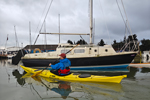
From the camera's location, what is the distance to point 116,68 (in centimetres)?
1106

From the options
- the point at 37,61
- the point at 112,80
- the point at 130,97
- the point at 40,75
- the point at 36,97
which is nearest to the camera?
the point at 130,97

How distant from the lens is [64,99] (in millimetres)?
4480

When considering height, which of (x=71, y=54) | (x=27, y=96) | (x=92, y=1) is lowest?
(x=27, y=96)

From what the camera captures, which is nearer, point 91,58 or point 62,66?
point 62,66

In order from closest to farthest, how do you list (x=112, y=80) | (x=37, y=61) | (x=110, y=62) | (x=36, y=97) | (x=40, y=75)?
(x=36, y=97) < (x=112, y=80) < (x=40, y=75) < (x=110, y=62) < (x=37, y=61)

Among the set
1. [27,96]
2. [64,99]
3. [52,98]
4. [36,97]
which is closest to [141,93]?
[64,99]

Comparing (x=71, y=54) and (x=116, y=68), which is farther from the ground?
(x=71, y=54)

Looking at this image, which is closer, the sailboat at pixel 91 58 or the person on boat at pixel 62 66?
the person on boat at pixel 62 66

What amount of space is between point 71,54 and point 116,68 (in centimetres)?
471

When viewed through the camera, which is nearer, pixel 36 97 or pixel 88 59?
pixel 36 97

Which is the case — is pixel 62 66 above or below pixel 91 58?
below

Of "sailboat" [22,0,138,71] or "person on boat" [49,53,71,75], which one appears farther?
"sailboat" [22,0,138,71]

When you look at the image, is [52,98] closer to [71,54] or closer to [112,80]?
[112,80]

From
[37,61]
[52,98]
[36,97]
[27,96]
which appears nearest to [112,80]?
[52,98]
